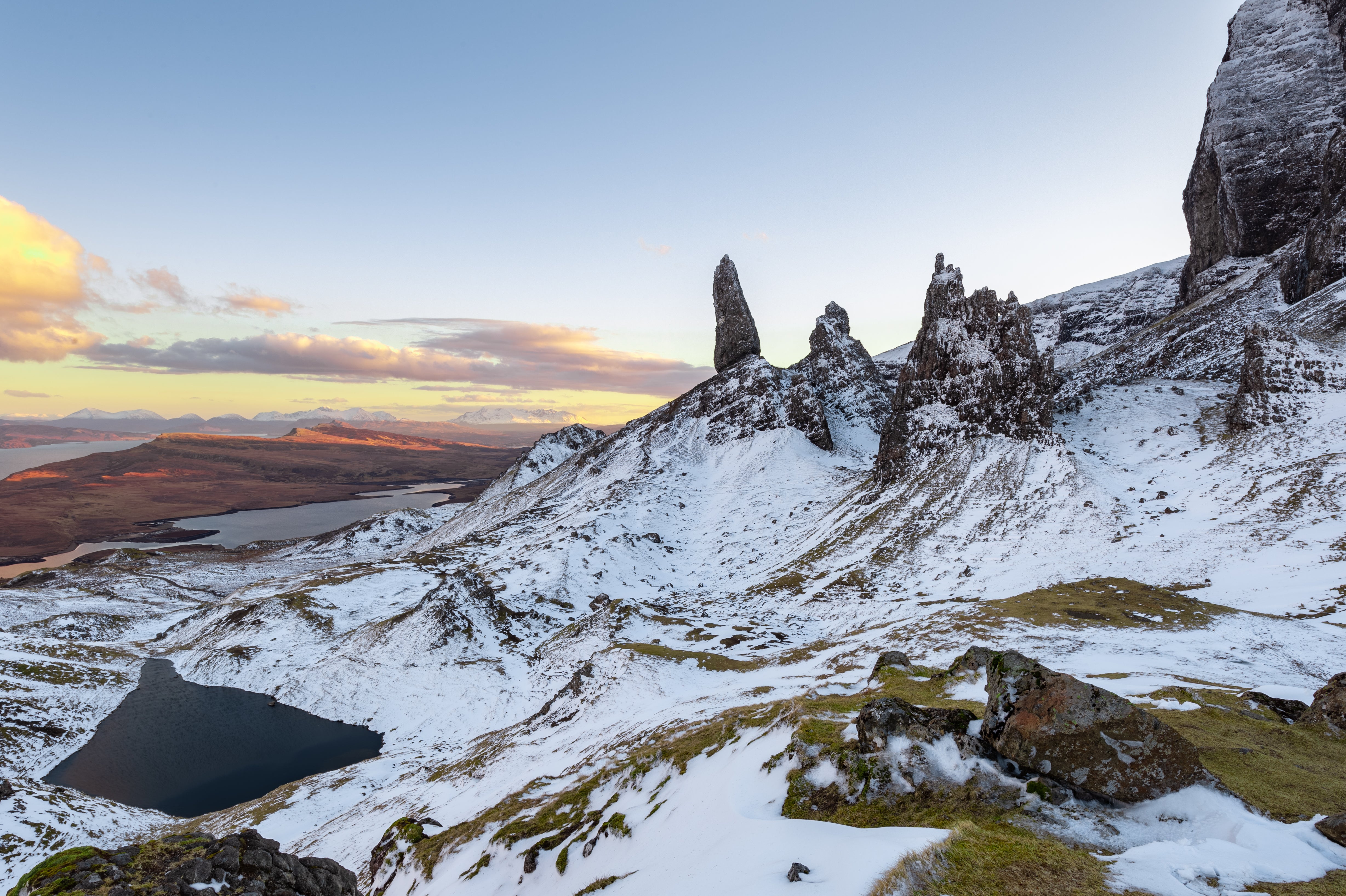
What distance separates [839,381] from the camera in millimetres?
138750

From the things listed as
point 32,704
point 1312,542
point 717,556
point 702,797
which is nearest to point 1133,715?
point 702,797

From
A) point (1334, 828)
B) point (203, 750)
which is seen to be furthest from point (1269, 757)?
point (203, 750)

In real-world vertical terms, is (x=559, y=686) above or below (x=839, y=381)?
below

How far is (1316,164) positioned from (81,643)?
230498 mm

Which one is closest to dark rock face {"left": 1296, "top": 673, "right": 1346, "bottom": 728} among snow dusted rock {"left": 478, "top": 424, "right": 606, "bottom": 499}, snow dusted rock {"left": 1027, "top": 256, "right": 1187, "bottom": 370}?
snow dusted rock {"left": 1027, "top": 256, "right": 1187, "bottom": 370}

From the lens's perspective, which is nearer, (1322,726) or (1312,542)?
(1322,726)

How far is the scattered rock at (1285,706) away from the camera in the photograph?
1894 cm

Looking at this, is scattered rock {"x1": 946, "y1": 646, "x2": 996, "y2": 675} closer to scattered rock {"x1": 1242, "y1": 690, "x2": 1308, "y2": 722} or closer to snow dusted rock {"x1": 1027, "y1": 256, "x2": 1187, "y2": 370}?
scattered rock {"x1": 1242, "y1": 690, "x2": 1308, "y2": 722}

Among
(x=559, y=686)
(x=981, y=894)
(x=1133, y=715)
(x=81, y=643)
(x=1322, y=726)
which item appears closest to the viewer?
(x=981, y=894)

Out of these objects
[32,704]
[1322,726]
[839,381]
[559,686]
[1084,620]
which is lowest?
[32,704]

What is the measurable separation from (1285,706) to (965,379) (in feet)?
242

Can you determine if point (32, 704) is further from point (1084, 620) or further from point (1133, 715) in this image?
point (1084, 620)

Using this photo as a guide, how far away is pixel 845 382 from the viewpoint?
454ft

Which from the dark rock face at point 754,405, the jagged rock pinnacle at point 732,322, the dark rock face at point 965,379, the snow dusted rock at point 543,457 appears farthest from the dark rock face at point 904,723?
the snow dusted rock at point 543,457
